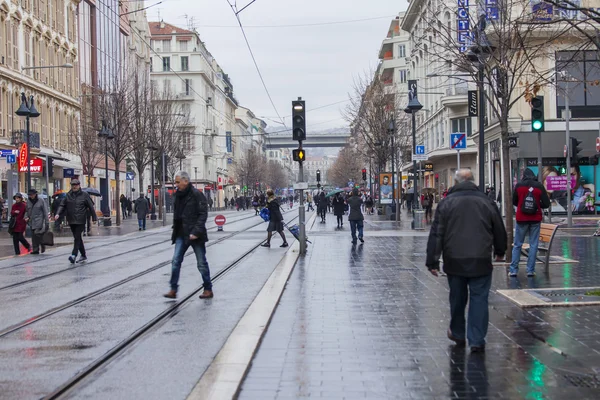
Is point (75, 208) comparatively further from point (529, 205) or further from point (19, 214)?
point (529, 205)

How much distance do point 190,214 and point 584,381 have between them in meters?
6.42

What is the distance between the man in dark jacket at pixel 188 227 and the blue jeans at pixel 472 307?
4616 mm

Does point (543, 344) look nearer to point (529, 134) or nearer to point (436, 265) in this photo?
point (436, 265)

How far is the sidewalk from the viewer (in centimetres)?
602

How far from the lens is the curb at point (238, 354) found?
583cm

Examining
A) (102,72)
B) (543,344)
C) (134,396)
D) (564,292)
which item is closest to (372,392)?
(134,396)

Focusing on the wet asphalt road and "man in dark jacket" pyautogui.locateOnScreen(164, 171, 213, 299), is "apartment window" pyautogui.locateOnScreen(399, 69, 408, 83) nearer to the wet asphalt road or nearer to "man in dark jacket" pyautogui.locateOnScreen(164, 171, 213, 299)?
the wet asphalt road

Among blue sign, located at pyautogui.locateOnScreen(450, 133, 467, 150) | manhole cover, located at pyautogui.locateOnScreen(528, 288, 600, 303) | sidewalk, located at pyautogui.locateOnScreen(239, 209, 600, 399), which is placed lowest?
sidewalk, located at pyautogui.locateOnScreen(239, 209, 600, 399)

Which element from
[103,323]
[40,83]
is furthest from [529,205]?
[40,83]

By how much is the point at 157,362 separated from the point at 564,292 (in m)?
6.41

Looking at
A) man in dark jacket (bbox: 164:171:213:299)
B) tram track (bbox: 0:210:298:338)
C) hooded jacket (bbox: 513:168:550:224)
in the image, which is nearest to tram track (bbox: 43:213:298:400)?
man in dark jacket (bbox: 164:171:213:299)

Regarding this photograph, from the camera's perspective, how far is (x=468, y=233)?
24.0 feet

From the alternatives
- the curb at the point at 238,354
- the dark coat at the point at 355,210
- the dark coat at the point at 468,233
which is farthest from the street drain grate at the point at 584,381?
the dark coat at the point at 355,210

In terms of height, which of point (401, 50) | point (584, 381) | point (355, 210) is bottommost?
point (584, 381)
